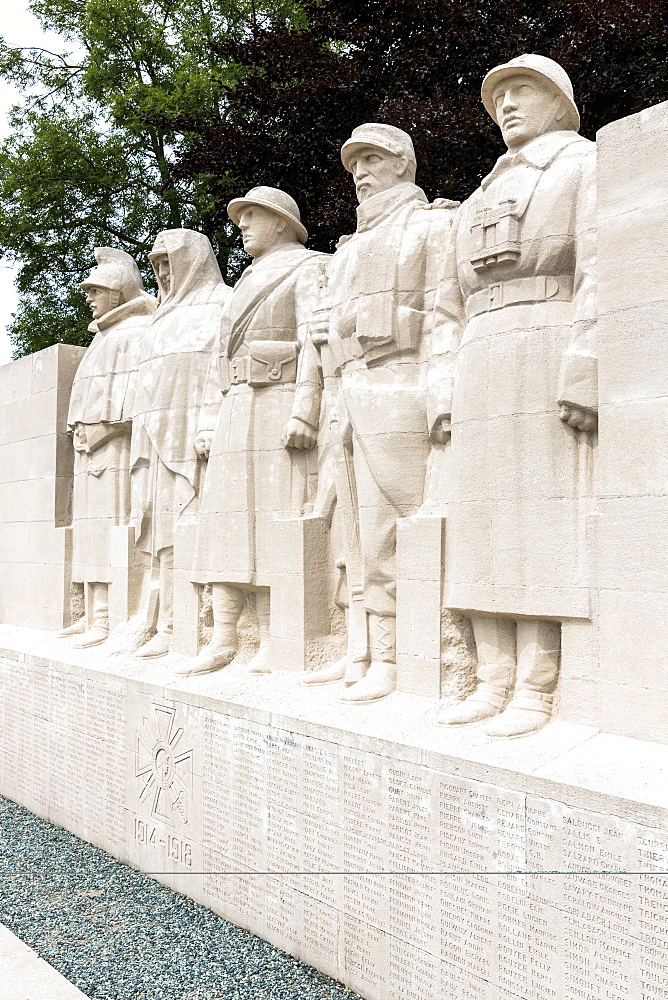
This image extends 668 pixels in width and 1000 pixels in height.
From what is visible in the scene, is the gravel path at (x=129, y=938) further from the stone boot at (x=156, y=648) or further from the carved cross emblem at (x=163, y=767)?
the stone boot at (x=156, y=648)

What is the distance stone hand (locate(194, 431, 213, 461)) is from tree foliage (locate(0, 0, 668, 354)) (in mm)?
4240

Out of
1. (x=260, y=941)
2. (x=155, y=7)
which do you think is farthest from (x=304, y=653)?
(x=155, y=7)

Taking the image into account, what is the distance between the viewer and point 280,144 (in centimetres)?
1187

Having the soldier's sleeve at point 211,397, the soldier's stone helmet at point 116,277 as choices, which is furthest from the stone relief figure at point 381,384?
the soldier's stone helmet at point 116,277

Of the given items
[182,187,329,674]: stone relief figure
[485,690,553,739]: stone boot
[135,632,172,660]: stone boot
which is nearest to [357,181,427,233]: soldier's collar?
[182,187,329,674]: stone relief figure

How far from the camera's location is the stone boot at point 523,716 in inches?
178

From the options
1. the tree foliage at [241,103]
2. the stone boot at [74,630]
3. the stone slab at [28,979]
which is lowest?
the stone slab at [28,979]

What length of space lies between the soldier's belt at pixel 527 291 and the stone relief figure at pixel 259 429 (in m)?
1.61

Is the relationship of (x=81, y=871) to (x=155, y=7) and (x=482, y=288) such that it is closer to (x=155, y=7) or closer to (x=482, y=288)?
(x=482, y=288)

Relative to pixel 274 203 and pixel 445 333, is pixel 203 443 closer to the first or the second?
pixel 274 203

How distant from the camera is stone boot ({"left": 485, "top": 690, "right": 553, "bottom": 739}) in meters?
4.52

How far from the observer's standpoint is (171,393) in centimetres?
766

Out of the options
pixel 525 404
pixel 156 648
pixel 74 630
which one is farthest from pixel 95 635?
pixel 525 404

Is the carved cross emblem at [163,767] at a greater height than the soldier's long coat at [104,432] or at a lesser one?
lesser
